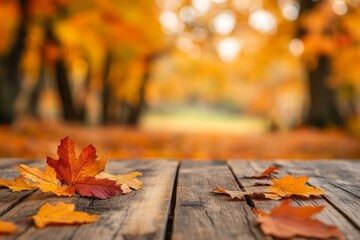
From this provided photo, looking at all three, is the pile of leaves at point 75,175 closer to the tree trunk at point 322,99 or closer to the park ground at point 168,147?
the park ground at point 168,147

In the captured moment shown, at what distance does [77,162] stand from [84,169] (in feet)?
0.11

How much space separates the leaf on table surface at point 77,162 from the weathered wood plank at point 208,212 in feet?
1.03

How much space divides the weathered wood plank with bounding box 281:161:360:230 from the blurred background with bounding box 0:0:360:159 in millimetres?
4819

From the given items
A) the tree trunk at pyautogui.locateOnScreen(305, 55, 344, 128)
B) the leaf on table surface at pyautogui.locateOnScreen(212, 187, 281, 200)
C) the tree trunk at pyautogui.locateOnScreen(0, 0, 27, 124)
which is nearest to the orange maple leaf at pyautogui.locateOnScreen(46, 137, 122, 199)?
the leaf on table surface at pyautogui.locateOnScreen(212, 187, 281, 200)

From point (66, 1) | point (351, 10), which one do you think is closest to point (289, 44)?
point (351, 10)

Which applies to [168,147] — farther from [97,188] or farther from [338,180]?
[97,188]

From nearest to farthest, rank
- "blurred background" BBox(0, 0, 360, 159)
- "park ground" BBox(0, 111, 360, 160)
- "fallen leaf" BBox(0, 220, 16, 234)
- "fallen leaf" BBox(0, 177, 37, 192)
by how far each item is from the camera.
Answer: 1. "fallen leaf" BBox(0, 220, 16, 234)
2. "fallen leaf" BBox(0, 177, 37, 192)
3. "park ground" BBox(0, 111, 360, 160)
4. "blurred background" BBox(0, 0, 360, 159)

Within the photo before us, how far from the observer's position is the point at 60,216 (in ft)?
4.36

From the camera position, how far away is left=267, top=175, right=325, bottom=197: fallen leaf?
1.69 meters

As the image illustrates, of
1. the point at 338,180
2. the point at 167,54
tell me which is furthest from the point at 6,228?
the point at 167,54

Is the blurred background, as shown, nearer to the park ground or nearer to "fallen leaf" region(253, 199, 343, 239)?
the park ground

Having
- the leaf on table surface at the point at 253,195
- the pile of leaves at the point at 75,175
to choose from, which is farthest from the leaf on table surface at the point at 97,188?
the leaf on table surface at the point at 253,195

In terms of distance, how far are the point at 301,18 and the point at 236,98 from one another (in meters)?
32.7

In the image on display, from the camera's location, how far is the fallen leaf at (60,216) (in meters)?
1.29
